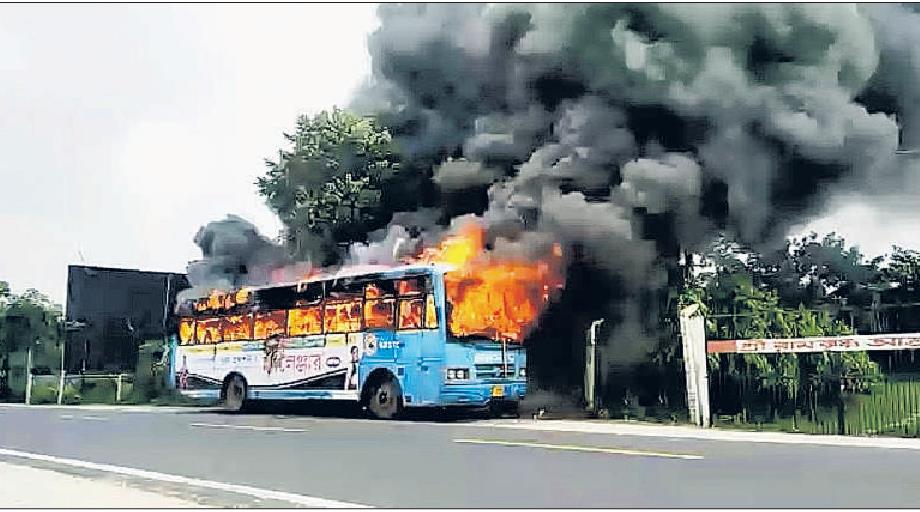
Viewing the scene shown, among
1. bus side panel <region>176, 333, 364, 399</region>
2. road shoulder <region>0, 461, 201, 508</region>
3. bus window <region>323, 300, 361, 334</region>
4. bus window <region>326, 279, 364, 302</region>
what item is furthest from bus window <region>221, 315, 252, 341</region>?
road shoulder <region>0, 461, 201, 508</region>

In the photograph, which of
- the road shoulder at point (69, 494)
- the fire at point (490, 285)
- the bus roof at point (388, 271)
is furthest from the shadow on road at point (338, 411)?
the road shoulder at point (69, 494)

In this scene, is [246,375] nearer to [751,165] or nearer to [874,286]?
[751,165]

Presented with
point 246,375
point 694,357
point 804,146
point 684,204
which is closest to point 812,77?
point 804,146

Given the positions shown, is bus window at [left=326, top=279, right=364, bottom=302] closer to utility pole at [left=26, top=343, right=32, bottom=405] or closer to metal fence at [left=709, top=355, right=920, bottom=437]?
metal fence at [left=709, top=355, right=920, bottom=437]

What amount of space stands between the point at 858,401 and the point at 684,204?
626 cm

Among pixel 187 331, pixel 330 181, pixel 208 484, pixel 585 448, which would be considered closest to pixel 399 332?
pixel 585 448

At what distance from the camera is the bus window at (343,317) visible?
20594mm

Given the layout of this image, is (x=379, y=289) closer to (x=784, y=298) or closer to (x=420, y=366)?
(x=420, y=366)

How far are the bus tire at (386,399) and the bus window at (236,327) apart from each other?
4.28m

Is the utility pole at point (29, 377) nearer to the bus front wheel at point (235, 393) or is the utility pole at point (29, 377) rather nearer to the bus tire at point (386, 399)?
the bus front wheel at point (235, 393)

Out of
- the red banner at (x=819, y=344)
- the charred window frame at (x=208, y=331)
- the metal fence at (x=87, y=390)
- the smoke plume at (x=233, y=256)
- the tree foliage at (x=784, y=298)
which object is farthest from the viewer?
the metal fence at (x=87, y=390)

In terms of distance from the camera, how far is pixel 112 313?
4012 cm

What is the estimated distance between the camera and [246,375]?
23.9 metres

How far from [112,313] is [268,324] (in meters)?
19.2
